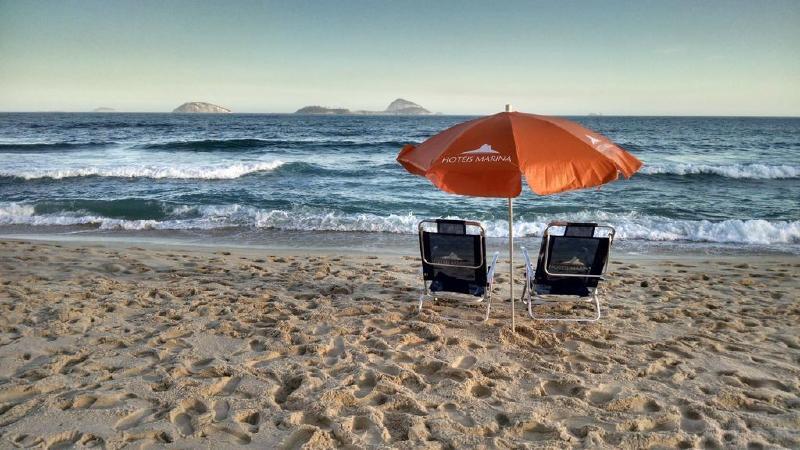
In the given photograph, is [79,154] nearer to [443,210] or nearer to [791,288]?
[443,210]

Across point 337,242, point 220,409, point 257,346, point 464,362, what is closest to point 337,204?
point 337,242

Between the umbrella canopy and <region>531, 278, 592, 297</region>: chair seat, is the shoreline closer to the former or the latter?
<region>531, 278, 592, 297</region>: chair seat

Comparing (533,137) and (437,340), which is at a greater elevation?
(533,137)

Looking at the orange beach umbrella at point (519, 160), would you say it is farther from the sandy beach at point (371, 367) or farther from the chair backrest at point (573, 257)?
the sandy beach at point (371, 367)

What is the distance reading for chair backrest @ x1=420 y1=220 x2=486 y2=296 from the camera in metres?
4.94

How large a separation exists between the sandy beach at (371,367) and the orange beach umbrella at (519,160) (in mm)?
1430

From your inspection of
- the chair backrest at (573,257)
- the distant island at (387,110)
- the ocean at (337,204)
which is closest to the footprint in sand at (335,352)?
the chair backrest at (573,257)

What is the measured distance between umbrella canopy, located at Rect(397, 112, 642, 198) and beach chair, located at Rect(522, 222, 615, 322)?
987mm

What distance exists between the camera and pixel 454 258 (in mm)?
5031

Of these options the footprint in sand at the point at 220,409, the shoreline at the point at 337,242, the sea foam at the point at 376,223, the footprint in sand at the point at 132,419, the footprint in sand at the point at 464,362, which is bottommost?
the shoreline at the point at 337,242

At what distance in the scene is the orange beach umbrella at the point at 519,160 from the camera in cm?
362

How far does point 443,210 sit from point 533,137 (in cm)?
940

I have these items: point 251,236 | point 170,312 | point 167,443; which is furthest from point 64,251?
point 167,443

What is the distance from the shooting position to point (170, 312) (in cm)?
504
